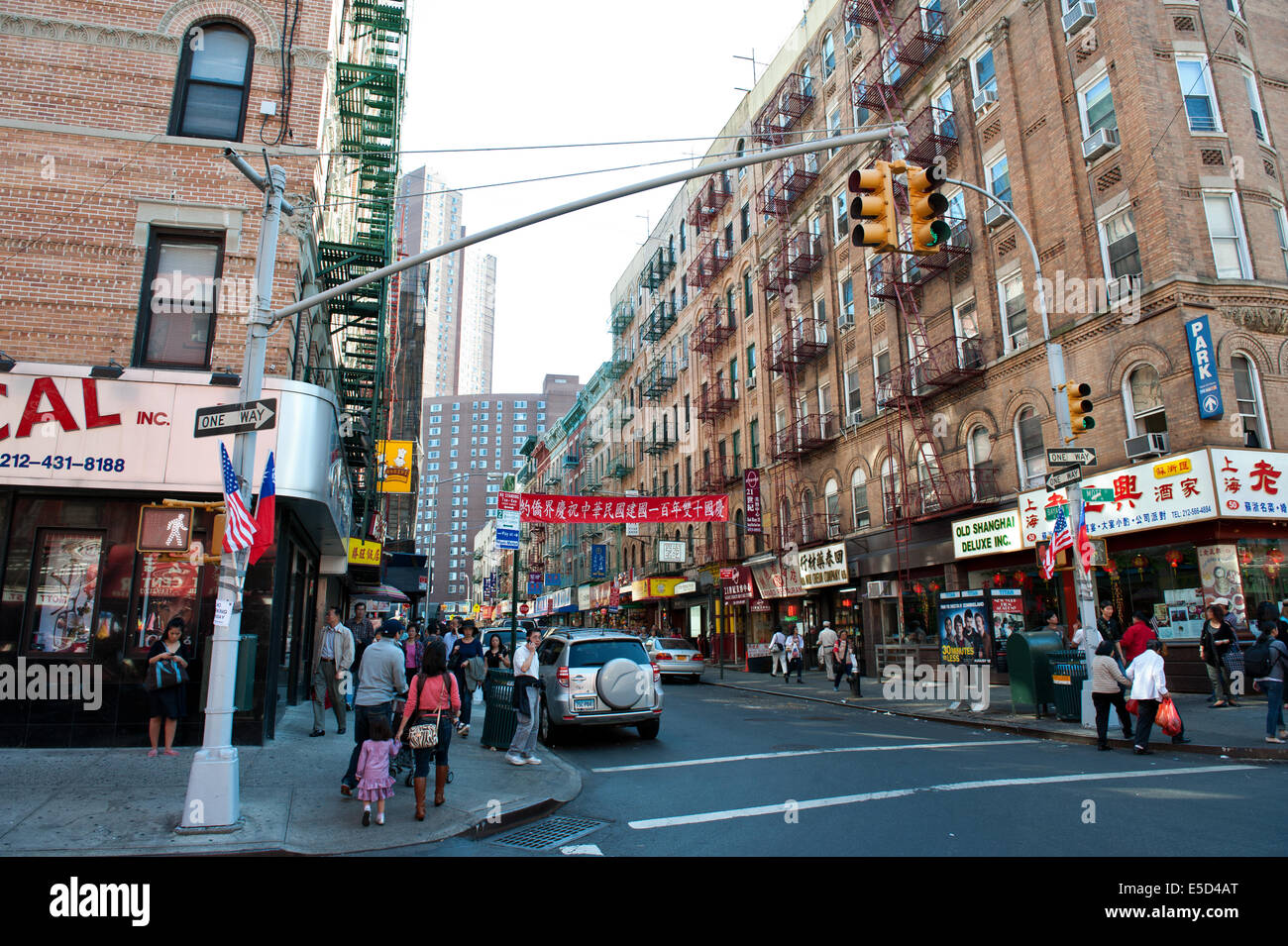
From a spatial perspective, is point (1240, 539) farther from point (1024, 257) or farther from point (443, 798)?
point (443, 798)

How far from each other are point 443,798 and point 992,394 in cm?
1942

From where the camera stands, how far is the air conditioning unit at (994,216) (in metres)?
22.6

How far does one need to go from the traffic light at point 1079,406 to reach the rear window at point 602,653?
8.39 metres

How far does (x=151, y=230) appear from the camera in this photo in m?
12.2

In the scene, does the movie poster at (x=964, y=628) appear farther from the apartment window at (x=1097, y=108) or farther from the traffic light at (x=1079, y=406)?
the apartment window at (x=1097, y=108)

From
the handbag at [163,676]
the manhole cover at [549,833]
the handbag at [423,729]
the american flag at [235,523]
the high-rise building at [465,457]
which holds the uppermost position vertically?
the high-rise building at [465,457]

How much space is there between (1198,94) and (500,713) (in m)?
21.3

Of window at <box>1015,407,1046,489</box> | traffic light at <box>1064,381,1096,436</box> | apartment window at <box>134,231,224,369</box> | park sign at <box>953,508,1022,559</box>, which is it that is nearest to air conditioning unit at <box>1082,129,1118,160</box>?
window at <box>1015,407,1046,489</box>

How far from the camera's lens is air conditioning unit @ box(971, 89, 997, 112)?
917 inches

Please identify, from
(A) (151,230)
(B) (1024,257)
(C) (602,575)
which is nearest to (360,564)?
(A) (151,230)

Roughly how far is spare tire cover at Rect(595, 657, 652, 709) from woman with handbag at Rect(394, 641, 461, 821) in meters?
4.80

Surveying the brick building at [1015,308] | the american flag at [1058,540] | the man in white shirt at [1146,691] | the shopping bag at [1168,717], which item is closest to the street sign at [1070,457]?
the american flag at [1058,540]

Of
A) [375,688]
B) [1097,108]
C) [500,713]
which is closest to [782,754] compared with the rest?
[500,713]

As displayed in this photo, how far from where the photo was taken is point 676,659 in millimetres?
29438
